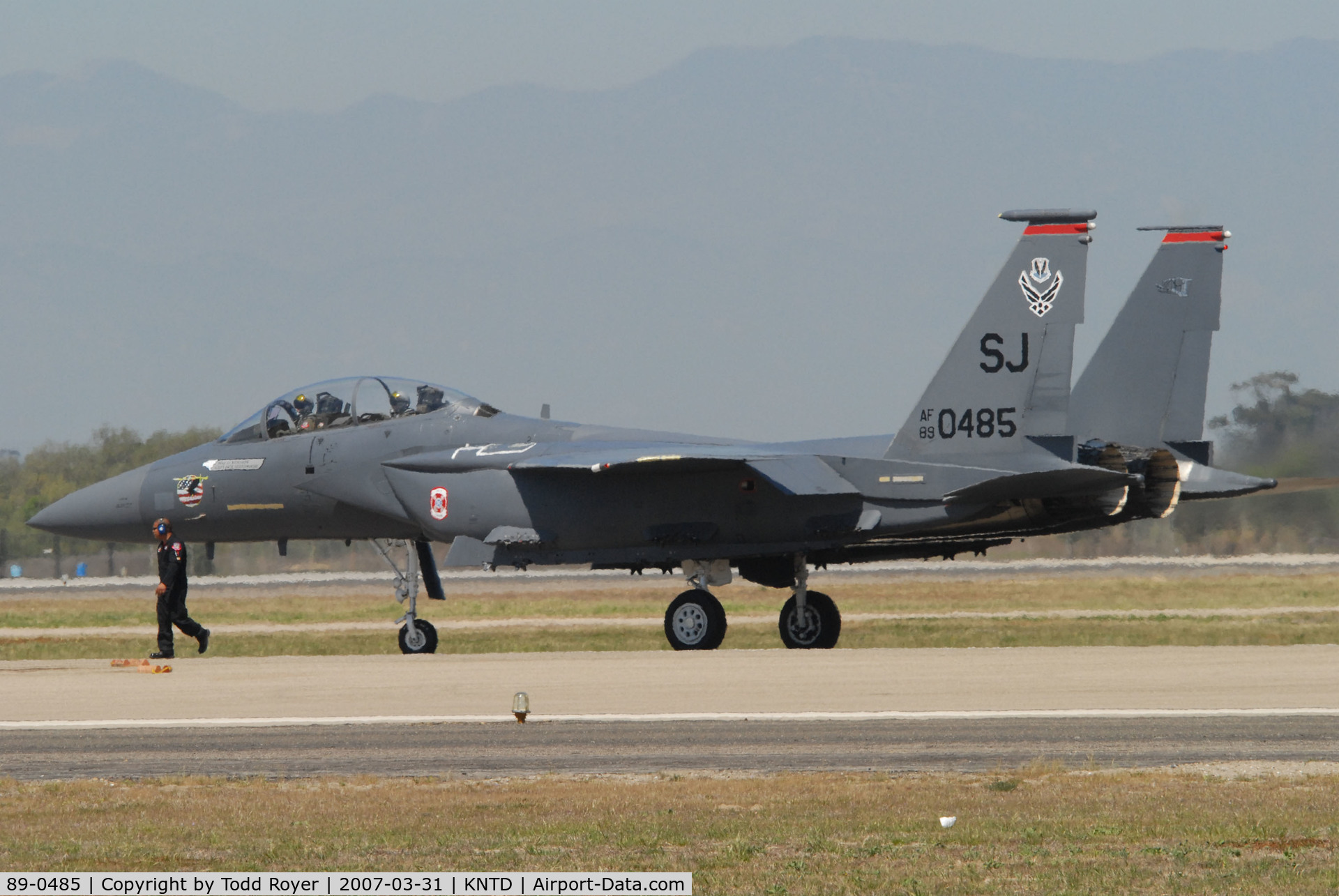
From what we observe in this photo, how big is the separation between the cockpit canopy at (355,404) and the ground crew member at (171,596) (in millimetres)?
2184

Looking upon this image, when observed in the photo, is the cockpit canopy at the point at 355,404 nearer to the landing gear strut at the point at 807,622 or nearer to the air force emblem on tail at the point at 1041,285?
the landing gear strut at the point at 807,622

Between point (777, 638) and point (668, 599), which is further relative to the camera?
point (668, 599)

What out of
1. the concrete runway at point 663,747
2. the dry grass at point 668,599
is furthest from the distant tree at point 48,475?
the concrete runway at point 663,747

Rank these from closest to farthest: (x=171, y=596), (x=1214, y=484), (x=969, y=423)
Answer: (x=969, y=423), (x=171, y=596), (x=1214, y=484)

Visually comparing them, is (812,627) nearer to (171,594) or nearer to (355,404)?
(355,404)

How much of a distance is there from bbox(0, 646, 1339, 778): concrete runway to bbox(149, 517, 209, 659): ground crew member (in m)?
0.95

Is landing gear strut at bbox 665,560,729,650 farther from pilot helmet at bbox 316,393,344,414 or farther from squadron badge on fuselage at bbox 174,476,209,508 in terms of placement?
squadron badge on fuselage at bbox 174,476,209,508

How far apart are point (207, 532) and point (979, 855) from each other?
54.4 feet

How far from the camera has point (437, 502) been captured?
2123 centimetres

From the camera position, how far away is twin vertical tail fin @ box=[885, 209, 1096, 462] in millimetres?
18453

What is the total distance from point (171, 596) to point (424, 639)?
10.6 feet

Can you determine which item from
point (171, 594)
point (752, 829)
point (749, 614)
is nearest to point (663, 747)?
point (752, 829)

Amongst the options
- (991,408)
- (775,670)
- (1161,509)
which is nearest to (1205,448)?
(1161,509)

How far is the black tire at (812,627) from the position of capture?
69.7 ft
